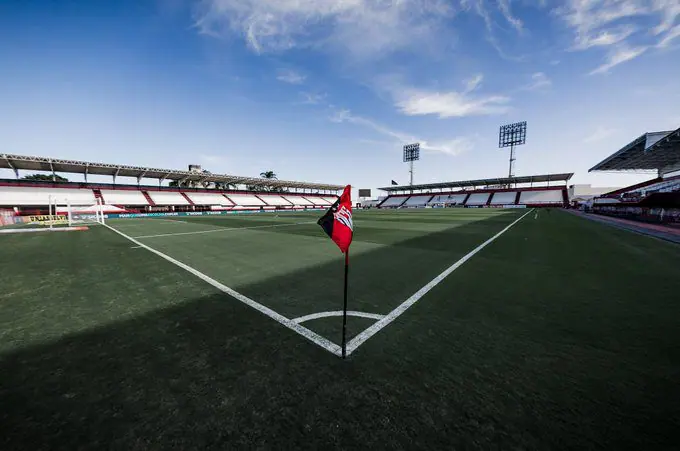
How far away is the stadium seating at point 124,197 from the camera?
Result: 42.4m

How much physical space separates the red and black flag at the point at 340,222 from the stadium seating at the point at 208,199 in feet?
185

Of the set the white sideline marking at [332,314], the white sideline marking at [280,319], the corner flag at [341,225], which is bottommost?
the white sideline marking at [332,314]

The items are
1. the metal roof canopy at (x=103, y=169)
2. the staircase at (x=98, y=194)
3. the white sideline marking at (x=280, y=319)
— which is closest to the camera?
the white sideline marking at (x=280, y=319)

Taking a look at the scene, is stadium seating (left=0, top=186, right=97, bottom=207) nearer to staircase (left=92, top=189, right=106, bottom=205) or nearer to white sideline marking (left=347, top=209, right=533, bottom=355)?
staircase (left=92, top=189, right=106, bottom=205)

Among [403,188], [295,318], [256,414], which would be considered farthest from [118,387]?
[403,188]

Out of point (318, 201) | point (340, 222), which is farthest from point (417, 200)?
point (340, 222)

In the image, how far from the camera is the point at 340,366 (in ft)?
7.75

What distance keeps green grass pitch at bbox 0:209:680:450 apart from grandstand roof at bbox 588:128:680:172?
110 feet

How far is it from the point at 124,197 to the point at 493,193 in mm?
87187

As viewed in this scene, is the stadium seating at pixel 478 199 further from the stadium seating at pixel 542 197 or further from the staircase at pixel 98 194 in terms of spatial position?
the staircase at pixel 98 194

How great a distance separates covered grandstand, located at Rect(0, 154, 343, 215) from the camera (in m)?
34.6

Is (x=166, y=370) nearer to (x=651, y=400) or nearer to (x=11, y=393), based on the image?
(x=11, y=393)

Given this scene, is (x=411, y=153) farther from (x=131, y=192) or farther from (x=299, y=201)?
(x=131, y=192)

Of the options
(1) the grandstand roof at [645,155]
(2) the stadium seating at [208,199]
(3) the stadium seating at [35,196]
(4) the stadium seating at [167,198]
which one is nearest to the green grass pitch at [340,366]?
(1) the grandstand roof at [645,155]
